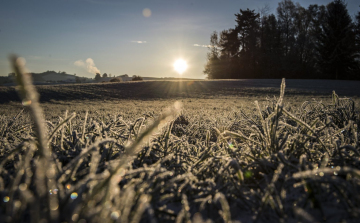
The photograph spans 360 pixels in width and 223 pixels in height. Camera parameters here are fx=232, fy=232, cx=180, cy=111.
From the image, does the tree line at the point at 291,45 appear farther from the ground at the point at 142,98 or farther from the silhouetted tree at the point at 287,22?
the ground at the point at 142,98

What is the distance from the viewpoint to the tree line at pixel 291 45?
3472cm

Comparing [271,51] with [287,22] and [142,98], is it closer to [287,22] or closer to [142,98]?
[287,22]

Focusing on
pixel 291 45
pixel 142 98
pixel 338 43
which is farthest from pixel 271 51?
pixel 142 98

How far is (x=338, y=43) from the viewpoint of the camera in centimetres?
3453

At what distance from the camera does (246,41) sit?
136ft

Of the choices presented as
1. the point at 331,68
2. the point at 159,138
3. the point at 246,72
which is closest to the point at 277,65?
the point at 246,72

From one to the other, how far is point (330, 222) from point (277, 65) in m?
43.0

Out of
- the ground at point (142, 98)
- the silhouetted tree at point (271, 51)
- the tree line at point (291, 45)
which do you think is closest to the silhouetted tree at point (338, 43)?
the tree line at point (291, 45)

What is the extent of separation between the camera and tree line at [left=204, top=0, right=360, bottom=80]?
3472cm

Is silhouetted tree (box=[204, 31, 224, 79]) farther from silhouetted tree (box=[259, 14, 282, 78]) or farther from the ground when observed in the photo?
the ground

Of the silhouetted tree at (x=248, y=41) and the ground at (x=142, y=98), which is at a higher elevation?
the silhouetted tree at (x=248, y=41)

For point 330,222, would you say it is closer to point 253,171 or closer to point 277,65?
point 253,171

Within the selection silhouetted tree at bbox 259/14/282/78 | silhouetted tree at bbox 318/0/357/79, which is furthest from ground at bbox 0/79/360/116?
silhouetted tree at bbox 259/14/282/78

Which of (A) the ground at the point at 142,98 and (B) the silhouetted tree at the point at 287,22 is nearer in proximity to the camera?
(A) the ground at the point at 142,98
